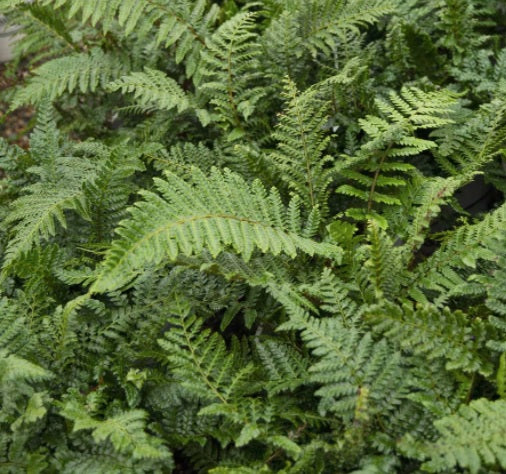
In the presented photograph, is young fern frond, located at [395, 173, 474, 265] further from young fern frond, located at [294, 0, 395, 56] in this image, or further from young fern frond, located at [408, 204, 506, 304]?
young fern frond, located at [294, 0, 395, 56]

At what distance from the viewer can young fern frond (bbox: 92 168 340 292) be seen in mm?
1510

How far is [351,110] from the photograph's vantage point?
2.30 m

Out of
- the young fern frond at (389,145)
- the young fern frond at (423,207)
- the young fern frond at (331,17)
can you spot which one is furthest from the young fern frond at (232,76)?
the young fern frond at (423,207)

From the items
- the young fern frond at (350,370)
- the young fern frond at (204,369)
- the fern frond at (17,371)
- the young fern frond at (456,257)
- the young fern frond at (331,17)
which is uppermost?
the young fern frond at (331,17)

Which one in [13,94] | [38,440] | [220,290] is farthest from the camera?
[13,94]

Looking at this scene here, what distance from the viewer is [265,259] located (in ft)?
6.20

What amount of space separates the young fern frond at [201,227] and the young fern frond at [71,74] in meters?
1.03

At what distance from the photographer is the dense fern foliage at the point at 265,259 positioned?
4.99ft

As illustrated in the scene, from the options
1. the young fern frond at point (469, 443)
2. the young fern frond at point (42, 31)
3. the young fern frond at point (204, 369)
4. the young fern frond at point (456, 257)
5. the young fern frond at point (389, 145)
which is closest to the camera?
the young fern frond at point (469, 443)

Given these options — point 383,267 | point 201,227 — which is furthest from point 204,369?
point 383,267

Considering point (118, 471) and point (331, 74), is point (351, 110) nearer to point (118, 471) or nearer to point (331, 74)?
point (331, 74)

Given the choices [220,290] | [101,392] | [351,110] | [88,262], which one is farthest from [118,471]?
[351,110]

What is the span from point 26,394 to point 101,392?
0.65 ft

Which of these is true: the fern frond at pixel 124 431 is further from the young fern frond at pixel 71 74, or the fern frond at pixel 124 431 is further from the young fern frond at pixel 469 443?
the young fern frond at pixel 71 74
